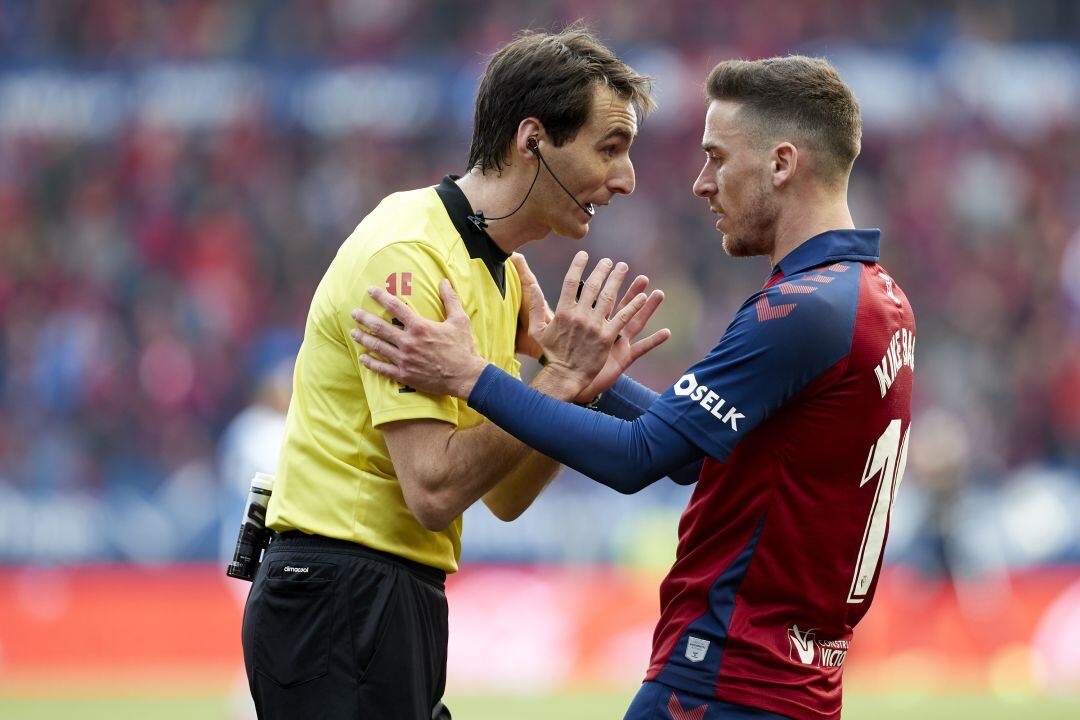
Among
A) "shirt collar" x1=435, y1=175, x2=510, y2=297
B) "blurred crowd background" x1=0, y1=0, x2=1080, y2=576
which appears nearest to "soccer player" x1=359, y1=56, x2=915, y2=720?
"shirt collar" x1=435, y1=175, x2=510, y2=297

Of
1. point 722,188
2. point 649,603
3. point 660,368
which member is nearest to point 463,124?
point 660,368

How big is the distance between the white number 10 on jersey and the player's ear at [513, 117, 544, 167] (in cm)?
130

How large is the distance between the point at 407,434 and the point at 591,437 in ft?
1.61

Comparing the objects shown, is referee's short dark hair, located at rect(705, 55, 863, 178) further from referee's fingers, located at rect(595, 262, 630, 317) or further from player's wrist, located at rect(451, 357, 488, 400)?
player's wrist, located at rect(451, 357, 488, 400)

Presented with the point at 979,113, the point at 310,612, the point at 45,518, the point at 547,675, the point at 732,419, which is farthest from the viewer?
the point at 979,113

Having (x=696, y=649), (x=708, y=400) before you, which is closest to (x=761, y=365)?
(x=708, y=400)

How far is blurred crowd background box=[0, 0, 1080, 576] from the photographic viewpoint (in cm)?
1544

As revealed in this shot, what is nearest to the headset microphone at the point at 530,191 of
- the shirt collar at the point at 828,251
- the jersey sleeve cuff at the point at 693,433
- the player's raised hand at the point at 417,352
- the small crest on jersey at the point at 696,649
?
the player's raised hand at the point at 417,352

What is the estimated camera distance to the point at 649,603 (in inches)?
484

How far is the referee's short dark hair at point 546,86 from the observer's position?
4211 millimetres

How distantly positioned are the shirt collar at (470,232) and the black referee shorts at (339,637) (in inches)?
35.3

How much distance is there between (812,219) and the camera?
13.2 ft

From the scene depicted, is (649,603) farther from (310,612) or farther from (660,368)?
(310,612)

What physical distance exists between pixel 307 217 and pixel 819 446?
15.0m
